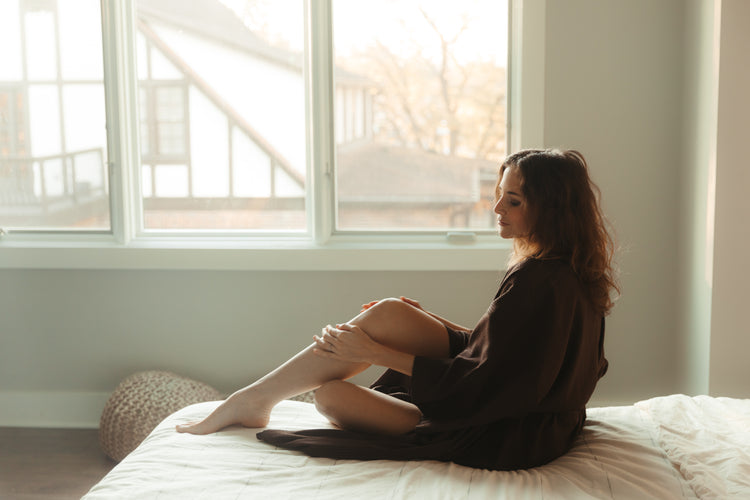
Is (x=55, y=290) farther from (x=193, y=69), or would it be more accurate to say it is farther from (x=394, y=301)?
(x=394, y=301)

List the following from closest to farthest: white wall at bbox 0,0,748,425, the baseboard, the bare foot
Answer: the bare foot → white wall at bbox 0,0,748,425 → the baseboard

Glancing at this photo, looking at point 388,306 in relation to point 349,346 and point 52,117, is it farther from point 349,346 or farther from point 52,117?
point 52,117

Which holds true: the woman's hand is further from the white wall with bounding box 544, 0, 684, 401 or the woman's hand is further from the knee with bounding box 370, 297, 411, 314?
the white wall with bounding box 544, 0, 684, 401

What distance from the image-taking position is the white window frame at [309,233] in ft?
10.6

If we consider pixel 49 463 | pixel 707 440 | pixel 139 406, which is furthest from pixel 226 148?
pixel 707 440

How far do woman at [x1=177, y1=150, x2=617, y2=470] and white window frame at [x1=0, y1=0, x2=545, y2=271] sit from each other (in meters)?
1.25

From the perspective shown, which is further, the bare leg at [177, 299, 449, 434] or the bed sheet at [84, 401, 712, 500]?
the bare leg at [177, 299, 449, 434]

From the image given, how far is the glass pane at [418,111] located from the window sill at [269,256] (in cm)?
16

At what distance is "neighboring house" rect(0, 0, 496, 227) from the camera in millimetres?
3314

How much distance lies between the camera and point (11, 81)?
339 cm

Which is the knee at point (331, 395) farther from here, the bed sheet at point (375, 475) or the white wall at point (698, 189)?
the white wall at point (698, 189)

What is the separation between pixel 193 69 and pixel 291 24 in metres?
0.47

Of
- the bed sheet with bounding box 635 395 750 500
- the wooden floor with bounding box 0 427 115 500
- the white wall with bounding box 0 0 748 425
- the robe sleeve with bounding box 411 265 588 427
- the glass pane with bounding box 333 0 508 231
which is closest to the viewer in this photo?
the bed sheet with bounding box 635 395 750 500

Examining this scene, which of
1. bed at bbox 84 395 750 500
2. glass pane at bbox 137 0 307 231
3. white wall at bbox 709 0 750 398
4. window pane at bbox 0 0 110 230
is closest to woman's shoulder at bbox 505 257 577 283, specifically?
bed at bbox 84 395 750 500
